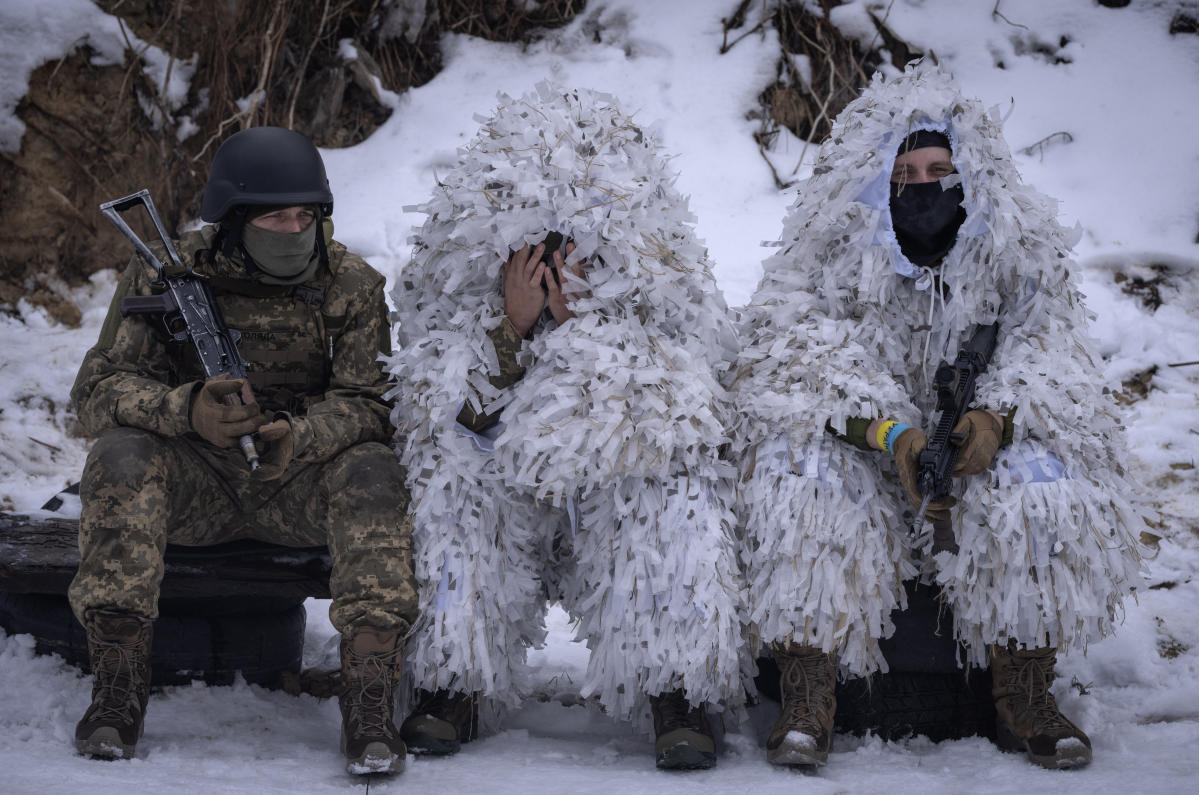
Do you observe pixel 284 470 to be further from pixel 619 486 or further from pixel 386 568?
pixel 619 486

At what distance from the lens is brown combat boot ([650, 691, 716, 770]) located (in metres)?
2.07

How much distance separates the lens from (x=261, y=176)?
2.32 meters

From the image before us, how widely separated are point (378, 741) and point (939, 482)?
120cm

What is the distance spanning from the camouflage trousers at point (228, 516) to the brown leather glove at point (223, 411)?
14 cm

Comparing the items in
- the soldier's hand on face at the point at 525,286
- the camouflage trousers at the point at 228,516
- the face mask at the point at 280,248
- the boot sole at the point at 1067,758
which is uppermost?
the face mask at the point at 280,248

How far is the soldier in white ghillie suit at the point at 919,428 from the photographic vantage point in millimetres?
2096

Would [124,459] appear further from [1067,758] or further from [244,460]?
[1067,758]

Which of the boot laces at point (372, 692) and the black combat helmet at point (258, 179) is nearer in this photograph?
the boot laces at point (372, 692)

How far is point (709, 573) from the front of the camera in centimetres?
208

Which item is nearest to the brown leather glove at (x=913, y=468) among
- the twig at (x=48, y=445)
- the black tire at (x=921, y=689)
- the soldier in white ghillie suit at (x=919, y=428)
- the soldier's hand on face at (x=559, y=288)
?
the soldier in white ghillie suit at (x=919, y=428)

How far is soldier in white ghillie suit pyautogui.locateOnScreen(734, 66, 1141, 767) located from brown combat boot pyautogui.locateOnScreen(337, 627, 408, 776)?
0.75 metres

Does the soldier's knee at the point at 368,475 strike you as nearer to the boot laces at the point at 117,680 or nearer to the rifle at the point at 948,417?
the boot laces at the point at 117,680

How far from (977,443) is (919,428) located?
221 mm

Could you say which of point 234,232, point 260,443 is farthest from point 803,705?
point 234,232
